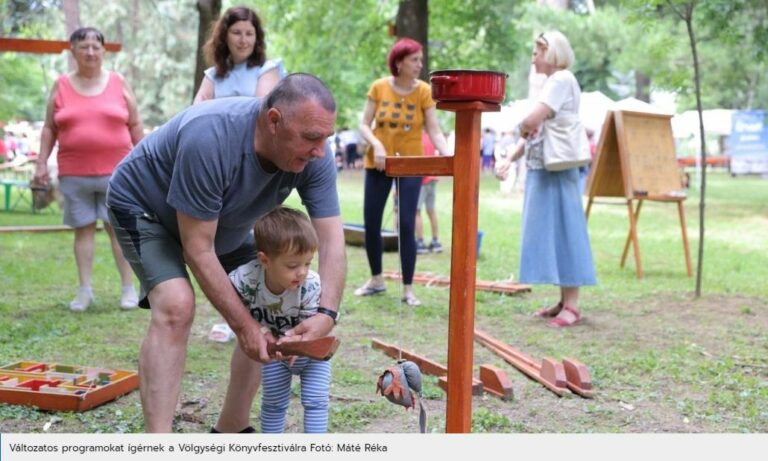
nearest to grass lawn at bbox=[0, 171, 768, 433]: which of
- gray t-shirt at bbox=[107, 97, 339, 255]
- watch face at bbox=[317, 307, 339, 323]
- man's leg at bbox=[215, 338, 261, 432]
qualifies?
man's leg at bbox=[215, 338, 261, 432]

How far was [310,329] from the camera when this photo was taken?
3.12 m

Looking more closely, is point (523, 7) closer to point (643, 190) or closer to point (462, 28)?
point (462, 28)

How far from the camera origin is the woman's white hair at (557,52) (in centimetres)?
610

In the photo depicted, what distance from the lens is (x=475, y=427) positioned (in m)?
3.94

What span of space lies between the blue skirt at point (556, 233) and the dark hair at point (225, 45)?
84.4 inches

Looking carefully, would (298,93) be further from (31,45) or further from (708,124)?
(708,124)

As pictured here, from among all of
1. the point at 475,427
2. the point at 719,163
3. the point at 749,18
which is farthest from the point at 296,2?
the point at 719,163

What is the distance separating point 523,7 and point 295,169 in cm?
1936

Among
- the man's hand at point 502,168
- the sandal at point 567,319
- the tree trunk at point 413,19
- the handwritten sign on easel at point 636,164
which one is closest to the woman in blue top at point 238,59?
the man's hand at point 502,168

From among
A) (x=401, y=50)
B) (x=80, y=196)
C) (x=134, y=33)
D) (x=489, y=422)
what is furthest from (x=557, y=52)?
(x=134, y=33)

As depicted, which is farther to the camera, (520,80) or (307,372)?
(520,80)

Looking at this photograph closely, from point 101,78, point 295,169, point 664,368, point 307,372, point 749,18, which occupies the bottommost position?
point 664,368

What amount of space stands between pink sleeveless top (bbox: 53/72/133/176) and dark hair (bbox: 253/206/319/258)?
335cm

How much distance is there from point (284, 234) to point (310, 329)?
33 cm
